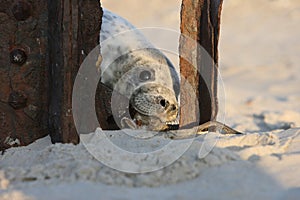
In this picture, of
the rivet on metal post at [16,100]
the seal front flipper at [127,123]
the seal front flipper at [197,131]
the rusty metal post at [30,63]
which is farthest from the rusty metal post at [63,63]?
the seal front flipper at [127,123]

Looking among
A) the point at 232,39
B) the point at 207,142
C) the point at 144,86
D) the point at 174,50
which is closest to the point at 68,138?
the point at 207,142

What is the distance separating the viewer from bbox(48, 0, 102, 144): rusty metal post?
2.11 metres

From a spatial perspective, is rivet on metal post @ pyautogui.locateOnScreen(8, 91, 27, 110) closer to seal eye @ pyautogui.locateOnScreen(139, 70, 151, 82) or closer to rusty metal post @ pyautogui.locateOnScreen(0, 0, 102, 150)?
rusty metal post @ pyautogui.locateOnScreen(0, 0, 102, 150)

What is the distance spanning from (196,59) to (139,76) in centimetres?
75

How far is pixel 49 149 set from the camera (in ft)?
6.73

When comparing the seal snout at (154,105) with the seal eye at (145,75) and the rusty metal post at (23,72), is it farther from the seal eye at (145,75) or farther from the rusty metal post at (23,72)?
the rusty metal post at (23,72)

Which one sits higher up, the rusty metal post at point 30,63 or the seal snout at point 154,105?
the rusty metal post at point 30,63

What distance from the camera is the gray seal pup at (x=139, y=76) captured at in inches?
113

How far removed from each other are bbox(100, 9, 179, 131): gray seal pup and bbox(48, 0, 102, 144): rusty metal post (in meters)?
0.63

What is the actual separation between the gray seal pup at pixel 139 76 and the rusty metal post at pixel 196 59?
1.06 ft

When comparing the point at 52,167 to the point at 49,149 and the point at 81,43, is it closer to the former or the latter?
the point at 49,149

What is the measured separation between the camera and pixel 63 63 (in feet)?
6.93

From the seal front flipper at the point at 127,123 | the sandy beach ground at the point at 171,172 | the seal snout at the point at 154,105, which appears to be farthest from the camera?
the seal snout at the point at 154,105

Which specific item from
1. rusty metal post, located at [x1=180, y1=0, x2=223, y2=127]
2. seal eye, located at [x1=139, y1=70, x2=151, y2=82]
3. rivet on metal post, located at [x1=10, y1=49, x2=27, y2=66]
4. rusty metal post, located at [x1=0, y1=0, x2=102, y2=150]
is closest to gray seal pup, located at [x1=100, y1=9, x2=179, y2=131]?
seal eye, located at [x1=139, y1=70, x2=151, y2=82]
